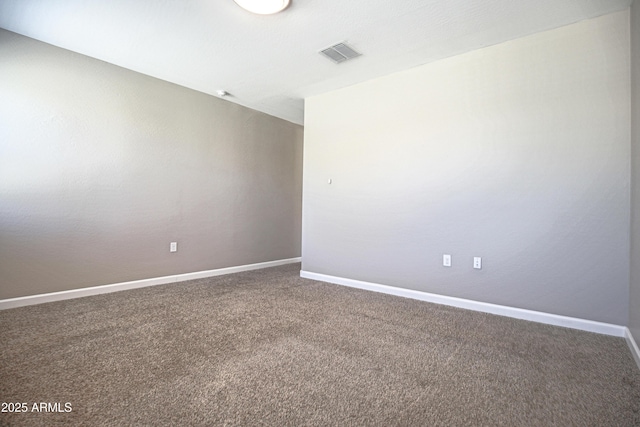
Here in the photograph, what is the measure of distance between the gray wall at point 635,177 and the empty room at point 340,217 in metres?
0.04

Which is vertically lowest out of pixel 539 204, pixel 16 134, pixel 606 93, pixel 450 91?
pixel 539 204

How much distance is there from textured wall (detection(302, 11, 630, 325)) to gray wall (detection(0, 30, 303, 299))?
1.65 m

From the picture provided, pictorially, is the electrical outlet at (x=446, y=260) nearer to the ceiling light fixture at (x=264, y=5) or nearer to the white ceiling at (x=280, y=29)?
the white ceiling at (x=280, y=29)

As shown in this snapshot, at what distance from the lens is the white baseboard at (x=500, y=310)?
2.24 metres

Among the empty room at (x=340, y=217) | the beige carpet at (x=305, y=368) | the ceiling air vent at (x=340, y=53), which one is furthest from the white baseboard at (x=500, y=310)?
the ceiling air vent at (x=340, y=53)

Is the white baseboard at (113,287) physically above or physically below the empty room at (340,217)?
below

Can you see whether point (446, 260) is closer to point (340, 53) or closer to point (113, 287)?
point (340, 53)

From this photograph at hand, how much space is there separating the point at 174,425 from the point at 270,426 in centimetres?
39

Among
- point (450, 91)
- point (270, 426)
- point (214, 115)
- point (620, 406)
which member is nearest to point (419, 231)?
point (450, 91)

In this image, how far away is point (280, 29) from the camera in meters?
2.55

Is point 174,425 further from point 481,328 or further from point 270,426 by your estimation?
point 481,328

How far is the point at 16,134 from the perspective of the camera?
2.65 m

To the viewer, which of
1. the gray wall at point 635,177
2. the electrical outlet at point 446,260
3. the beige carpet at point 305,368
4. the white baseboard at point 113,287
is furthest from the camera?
the electrical outlet at point 446,260

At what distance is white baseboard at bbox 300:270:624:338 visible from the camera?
2242 mm
